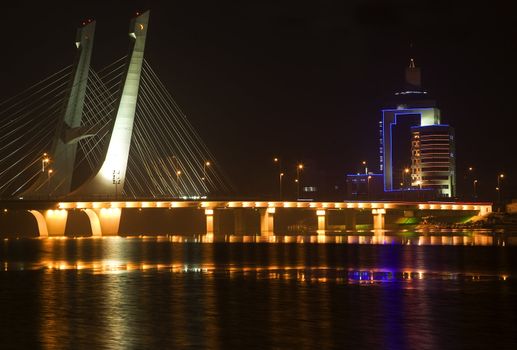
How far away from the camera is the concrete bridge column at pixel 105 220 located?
92438mm

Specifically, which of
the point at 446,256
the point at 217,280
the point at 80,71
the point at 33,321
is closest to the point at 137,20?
the point at 80,71

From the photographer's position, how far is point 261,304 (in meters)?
26.1

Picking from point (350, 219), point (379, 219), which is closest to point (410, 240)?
point (379, 219)

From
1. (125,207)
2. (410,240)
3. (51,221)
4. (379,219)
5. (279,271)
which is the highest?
(125,207)

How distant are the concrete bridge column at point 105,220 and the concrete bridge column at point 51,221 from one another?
2648 millimetres

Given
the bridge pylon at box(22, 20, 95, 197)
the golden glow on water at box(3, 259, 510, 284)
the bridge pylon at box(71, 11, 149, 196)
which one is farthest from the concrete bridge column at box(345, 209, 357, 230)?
the golden glow on water at box(3, 259, 510, 284)

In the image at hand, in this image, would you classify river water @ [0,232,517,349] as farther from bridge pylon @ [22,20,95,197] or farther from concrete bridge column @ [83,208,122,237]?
concrete bridge column @ [83,208,122,237]

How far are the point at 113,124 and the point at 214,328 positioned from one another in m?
59.0

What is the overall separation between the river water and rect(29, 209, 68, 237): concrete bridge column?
1897 inches

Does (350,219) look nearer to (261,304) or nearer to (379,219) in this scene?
(379,219)

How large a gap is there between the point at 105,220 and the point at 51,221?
5.64m

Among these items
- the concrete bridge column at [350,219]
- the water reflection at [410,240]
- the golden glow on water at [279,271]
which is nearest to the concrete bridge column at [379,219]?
the concrete bridge column at [350,219]

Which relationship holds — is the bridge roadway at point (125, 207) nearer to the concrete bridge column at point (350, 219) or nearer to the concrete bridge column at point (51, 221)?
the concrete bridge column at point (51, 221)

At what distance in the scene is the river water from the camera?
2002 centimetres
